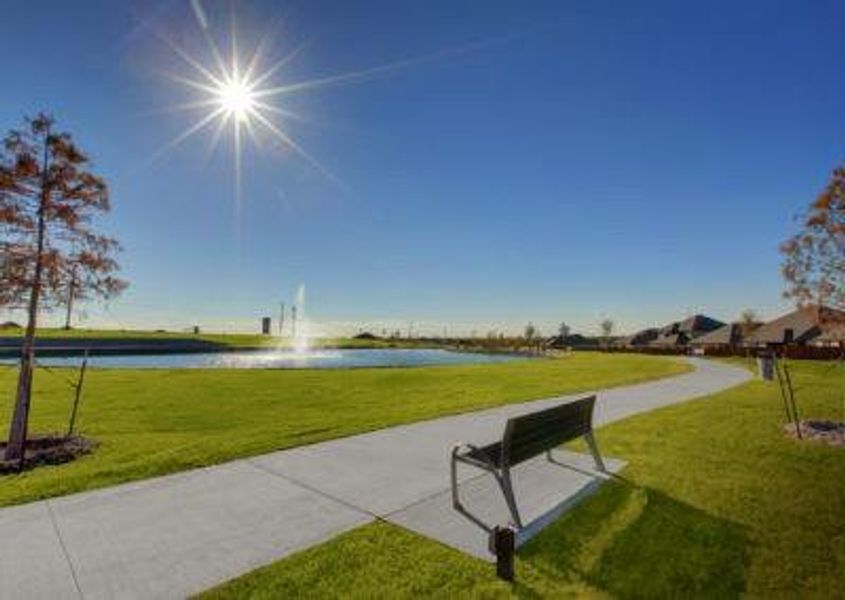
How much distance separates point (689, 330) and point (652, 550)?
10121 centimetres

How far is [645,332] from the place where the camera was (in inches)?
4478

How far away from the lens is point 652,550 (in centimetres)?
492

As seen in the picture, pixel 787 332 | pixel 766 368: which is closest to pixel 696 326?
pixel 787 332

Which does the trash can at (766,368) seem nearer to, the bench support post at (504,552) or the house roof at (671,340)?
Result: the bench support post at (504,552)

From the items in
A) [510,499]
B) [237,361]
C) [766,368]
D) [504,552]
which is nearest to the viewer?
[504,552]

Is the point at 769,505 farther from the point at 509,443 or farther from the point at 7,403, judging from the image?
the point at 7,403

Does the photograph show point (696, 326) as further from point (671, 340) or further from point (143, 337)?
point (143, 337)

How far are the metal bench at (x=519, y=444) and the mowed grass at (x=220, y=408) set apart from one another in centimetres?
402

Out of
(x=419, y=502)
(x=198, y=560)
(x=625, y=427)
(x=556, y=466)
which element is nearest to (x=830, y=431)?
(x=625, y=427)

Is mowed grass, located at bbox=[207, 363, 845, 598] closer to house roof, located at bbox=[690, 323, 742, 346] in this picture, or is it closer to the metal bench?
the metal bench

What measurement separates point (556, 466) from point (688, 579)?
10.3 ft

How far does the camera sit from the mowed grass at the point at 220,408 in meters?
7.61

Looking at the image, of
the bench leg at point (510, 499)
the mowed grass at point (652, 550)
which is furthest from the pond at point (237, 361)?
the bench leg at point (510, 499)

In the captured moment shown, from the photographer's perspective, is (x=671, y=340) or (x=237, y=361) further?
(x=671, y=340)
